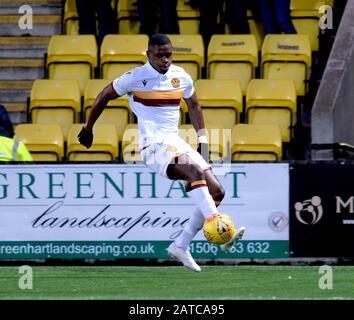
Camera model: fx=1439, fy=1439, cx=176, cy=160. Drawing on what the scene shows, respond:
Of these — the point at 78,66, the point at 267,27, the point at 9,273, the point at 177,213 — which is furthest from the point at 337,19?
the point at 9,273

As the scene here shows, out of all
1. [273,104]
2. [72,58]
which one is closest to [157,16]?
[72,58]

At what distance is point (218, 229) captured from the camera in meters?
11.5

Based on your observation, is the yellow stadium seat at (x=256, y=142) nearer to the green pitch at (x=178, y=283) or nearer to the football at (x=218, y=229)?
the green pitch at (x=178, y=283)

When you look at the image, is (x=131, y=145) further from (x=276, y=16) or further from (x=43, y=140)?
(x=276, y=16)

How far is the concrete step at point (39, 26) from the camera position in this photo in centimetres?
2017

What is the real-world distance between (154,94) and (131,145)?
5.07m

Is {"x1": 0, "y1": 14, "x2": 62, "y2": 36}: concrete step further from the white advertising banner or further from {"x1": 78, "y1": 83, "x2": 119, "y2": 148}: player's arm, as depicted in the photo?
{"x1": 78, "y1": 83, "x2": 119, "y2": 148}: player's arm

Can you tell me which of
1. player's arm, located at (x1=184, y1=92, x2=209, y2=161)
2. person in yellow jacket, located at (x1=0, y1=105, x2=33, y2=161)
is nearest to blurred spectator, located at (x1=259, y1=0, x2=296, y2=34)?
person in yellow jacket, located at (x1=0, y1=105, x2=33, y2=161)

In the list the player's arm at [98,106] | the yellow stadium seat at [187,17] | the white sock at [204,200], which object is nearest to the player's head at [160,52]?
the player's arm at [98,106]

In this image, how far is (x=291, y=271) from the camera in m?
14.6

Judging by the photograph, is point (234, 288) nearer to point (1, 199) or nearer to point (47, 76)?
point (1, 199)

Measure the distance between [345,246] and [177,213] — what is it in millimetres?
1851

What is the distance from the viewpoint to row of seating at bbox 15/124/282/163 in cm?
1712

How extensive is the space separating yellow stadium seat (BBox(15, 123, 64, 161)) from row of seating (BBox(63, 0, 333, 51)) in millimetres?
2495
